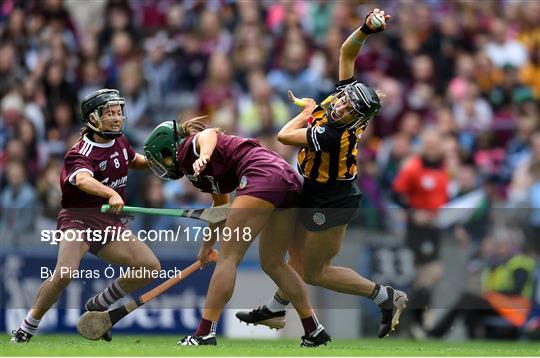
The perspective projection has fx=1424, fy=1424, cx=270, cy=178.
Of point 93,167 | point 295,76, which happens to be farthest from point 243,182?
point 295,76

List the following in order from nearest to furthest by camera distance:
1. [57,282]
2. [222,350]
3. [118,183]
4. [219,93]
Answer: [222,350] < [57,282] < [118,183] < [219,93]

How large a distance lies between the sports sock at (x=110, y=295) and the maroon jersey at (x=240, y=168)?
1.22 metres

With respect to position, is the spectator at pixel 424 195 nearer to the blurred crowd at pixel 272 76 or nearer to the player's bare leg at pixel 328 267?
the blurred crowd at pixel 272 76

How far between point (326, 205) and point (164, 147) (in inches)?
55.5

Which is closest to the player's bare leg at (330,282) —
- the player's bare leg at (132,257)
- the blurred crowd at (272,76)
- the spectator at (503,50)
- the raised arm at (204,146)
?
the player's bare leg at (132,257)

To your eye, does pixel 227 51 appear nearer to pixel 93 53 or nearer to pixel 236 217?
pixel 93 53

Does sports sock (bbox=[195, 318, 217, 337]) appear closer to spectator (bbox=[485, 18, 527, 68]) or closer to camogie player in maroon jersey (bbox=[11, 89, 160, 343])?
camogie player in maroon jersey (bbox=[11, 89, 160, 343])

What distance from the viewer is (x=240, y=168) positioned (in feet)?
37.5

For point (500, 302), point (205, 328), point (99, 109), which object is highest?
point (99, 109)

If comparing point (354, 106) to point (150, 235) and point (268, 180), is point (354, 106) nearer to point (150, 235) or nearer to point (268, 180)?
point (268, 180)

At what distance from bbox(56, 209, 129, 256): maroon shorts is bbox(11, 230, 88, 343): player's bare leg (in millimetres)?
74

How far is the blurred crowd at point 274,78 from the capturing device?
1645 cm

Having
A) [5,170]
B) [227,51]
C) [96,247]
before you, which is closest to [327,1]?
[227,51]

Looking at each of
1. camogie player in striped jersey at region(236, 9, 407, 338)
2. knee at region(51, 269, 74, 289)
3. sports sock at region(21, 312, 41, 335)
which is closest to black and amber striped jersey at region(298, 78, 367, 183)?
camogie player in striped jersey at region(236, 9, 407, 338)
